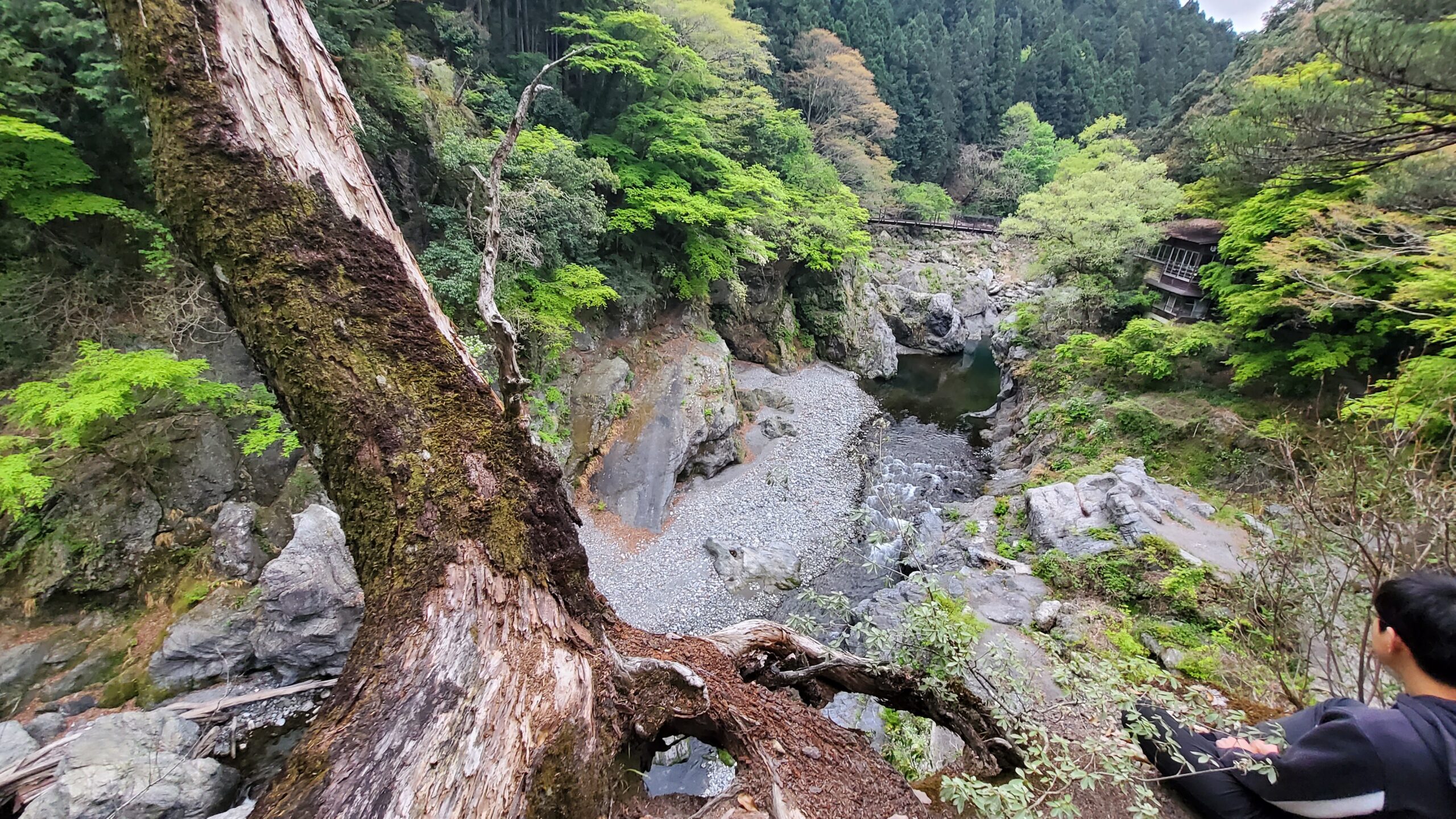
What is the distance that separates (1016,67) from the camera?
32.7 metres

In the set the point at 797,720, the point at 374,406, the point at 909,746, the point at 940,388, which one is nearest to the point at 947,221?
the point at 940,388

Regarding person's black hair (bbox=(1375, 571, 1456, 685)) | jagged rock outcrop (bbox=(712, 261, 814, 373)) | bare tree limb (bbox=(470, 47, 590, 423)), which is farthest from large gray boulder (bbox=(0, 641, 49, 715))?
jagged rock outcrop (bbox=(712, 261, 814, 373))

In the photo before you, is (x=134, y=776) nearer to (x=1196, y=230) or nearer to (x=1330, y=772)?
(x=1330, y=772)

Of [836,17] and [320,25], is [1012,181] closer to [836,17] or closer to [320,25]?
[836,17]

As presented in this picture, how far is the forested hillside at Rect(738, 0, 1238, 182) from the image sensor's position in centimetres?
2975

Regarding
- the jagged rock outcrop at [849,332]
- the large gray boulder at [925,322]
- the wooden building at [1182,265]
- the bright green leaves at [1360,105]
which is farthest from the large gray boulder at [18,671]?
the large gray boulder at [925,322]

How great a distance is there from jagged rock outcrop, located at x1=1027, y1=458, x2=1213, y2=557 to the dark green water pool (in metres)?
6.57

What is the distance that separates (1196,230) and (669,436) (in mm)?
14296

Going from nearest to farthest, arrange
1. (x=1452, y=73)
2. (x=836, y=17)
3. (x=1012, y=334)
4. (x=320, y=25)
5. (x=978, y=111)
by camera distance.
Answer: (x=1452, y=73) < (x=320, y=25) < (x=1012, y=334) < (x=836, y=17) < (x=978, y=111)

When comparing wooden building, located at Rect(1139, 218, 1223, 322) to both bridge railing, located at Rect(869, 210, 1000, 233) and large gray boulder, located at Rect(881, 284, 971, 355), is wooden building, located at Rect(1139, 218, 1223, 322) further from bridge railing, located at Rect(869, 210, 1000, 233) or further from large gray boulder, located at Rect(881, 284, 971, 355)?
bridge railing, located at Rect(869, 210, 1000, 233)

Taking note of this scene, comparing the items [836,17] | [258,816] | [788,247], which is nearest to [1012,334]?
[788,247]

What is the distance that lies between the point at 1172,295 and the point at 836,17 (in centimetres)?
2319

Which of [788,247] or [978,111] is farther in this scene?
[978,111]

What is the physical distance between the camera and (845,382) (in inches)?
643
